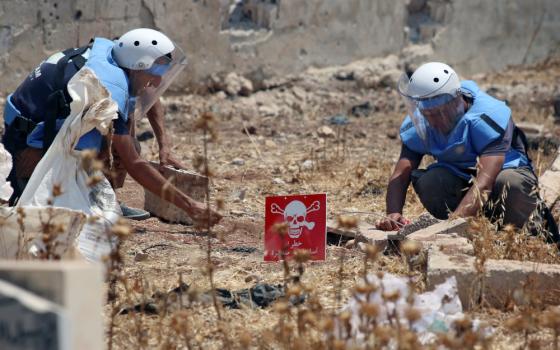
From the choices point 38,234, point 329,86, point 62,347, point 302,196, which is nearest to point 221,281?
point 302,196

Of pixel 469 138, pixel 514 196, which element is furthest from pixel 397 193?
pixel 514 196

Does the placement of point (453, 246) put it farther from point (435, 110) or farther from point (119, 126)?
point (119, 126)

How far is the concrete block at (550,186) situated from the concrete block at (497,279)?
172 centimetres

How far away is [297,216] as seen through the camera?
509 centimetres

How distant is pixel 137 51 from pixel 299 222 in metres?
1.21

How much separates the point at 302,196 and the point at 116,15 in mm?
4948

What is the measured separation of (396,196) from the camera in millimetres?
5719

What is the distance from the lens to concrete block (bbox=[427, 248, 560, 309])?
4.27 metres

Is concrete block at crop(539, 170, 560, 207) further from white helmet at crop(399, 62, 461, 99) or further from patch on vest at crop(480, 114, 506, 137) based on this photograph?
white helmet at crop(399, 62, 461, 99)

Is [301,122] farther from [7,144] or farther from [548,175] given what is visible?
[7,144]

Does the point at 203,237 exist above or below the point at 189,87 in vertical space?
below

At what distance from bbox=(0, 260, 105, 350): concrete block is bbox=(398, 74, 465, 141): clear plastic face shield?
129 inches

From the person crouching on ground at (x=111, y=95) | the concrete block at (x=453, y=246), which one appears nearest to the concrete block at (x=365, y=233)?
the concrete block at (x=453, y=246)

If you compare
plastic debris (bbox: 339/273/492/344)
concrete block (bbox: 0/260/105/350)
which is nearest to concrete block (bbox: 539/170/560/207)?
plastic debris (bbox: 339/273/492/344)
